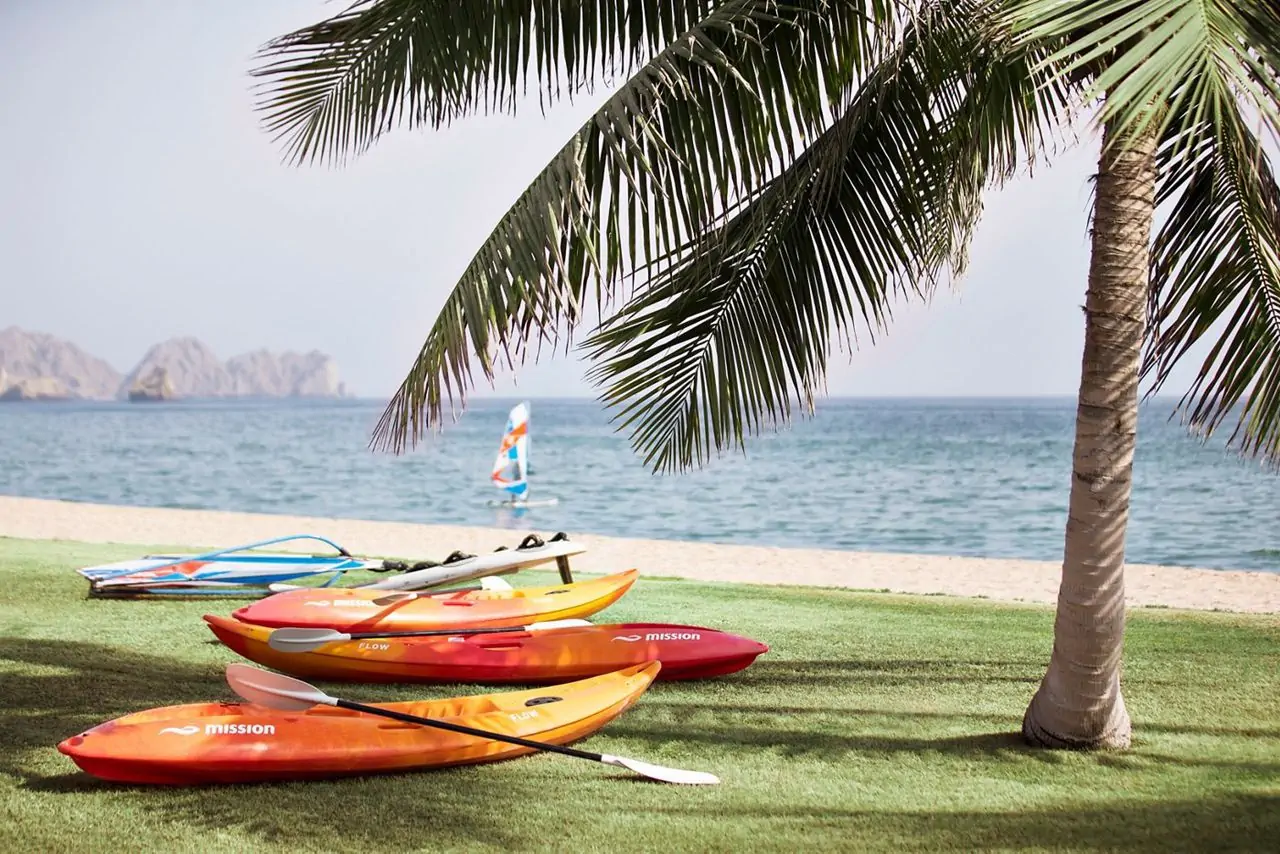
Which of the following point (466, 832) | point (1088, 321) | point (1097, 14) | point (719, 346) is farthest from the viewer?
point (719, 346)

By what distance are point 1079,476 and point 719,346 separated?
140 cm

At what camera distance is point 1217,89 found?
2350 mm

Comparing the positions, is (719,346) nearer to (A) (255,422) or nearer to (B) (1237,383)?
(B) (1237,383)

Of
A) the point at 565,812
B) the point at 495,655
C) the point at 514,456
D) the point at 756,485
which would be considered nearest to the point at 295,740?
the point at 565,812

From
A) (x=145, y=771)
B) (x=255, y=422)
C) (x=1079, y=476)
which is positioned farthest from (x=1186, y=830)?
(x=255, y=422)

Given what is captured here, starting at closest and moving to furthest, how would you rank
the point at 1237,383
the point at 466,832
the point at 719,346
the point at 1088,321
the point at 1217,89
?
the point at 1217,89 < the point at 466,832 < the point at 1088,321 < the point at 1237,383 < the point at 719,346

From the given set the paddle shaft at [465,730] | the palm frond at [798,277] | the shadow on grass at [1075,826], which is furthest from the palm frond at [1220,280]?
the paddle shaft at [465,730]

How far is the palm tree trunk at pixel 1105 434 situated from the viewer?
367 centimetres

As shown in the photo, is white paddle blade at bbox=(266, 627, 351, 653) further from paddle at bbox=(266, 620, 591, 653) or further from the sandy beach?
the sandy beach

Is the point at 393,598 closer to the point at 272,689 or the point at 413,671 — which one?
the point at 413,671

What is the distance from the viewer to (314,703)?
364 centimetres

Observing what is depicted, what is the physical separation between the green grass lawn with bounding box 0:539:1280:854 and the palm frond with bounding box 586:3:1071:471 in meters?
1.15

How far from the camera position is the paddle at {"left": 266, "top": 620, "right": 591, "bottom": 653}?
4.14 meters

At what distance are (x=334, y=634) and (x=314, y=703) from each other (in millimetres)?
434
